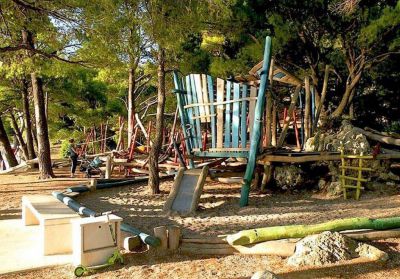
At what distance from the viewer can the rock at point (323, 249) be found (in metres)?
4.36

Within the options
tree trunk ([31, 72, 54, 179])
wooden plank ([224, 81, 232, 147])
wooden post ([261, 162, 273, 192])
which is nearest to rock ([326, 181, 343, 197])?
wooden post ([261, 162, 273, 192])

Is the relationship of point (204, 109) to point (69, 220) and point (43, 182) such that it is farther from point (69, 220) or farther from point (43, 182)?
point (43, 182)

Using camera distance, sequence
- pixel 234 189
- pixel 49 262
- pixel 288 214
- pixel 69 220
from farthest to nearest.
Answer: pixel 234 189
pixel 288 214
pixel 69 220
pixel 49 262

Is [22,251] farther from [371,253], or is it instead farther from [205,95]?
[205,95]

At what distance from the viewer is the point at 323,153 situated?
8.95 m

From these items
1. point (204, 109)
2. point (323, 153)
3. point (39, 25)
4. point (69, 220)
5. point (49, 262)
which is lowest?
point (49, 262)

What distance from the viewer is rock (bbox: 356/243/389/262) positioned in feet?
14.2

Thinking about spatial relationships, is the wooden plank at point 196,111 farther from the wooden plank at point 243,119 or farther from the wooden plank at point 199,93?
the wooden plank at point 243,119

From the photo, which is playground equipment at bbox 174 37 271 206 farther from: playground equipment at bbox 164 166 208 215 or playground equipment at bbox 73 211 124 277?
playground equipment at bbox 73 211 124 277

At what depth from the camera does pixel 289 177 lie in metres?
9.62

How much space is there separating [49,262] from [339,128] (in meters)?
7.45

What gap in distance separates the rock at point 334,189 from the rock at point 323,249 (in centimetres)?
435

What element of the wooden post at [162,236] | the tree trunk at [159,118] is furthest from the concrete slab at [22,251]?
the tree trunk at [159,118]

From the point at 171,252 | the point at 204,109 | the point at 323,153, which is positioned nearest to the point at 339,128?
the point at 323,153
